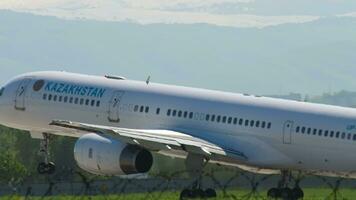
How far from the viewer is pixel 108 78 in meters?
61.9

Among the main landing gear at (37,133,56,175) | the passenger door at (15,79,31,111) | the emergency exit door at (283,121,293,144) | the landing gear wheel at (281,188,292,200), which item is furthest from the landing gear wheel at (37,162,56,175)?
the emergency exit door at (283,121,293,144)

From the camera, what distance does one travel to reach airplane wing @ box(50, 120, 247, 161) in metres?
51.0

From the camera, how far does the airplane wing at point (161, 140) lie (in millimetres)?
51000

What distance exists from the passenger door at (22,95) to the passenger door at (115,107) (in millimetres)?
5180

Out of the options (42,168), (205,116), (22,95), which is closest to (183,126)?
(205,116)

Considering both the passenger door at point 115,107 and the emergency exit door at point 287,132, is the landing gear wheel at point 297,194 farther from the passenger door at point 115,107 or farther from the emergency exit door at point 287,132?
the passenger door at point 115,107

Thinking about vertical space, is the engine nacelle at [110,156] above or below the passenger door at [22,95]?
below

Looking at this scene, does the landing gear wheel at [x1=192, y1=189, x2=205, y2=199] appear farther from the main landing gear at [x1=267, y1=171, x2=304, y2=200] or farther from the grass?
the main landing gear at [x1=267, y1=171, x2=304, y2=200]

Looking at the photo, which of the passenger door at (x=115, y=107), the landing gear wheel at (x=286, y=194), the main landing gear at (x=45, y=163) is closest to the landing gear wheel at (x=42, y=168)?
the main landing gear at (x=45, y=163)

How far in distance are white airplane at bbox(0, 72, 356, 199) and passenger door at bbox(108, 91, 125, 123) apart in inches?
1.8

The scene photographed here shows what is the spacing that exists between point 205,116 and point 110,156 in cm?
606

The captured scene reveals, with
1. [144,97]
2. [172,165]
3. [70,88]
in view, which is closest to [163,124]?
[144,97]

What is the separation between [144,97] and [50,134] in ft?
22.8

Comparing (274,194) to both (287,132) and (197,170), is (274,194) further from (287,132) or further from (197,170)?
(197,170)
